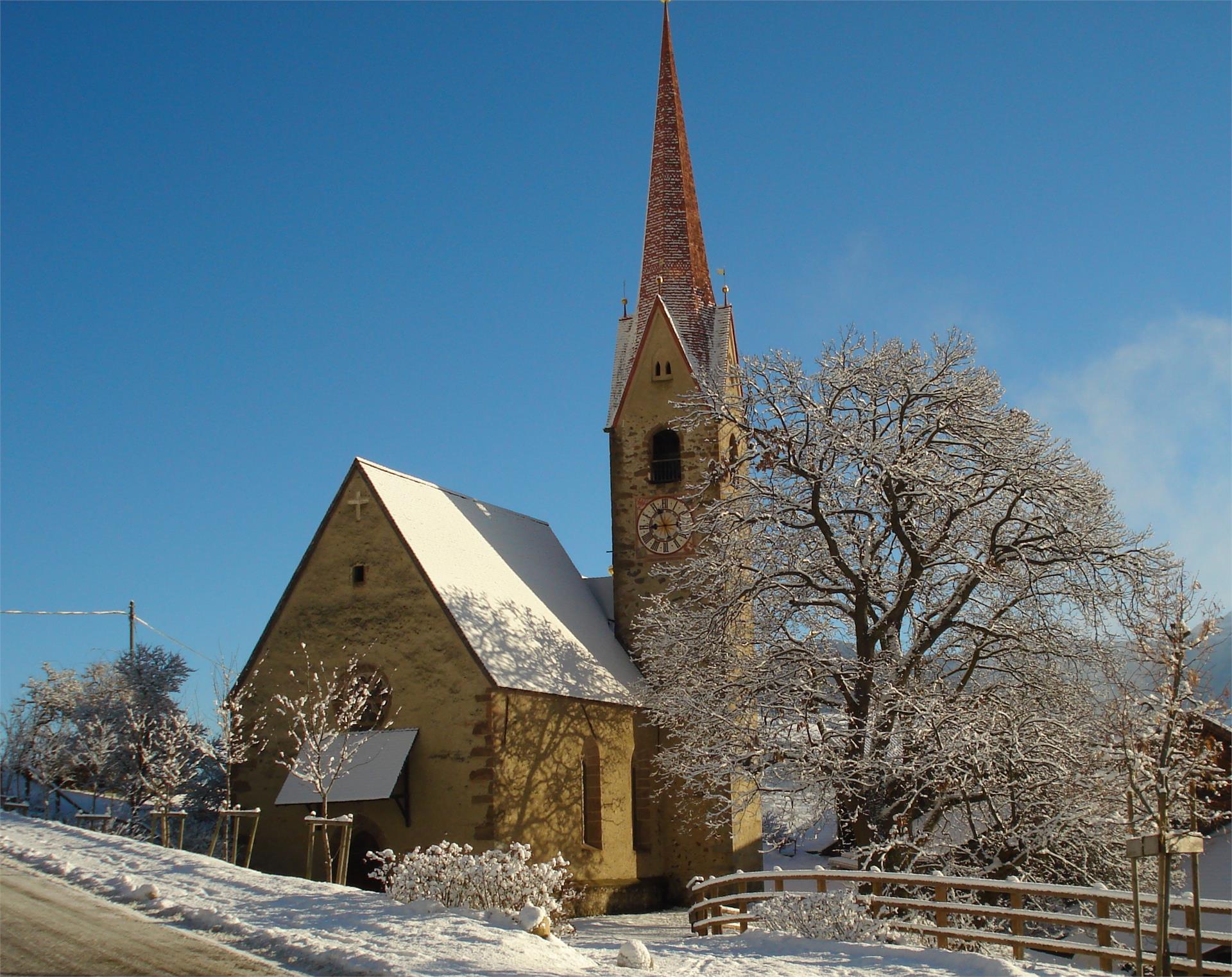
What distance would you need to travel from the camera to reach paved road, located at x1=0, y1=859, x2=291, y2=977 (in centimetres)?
866

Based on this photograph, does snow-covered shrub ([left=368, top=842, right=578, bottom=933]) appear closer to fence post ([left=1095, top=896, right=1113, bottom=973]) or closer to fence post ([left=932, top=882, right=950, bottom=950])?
fence post ([left=932, top=882, right=950, bottom=950])

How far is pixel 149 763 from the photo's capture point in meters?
23.4

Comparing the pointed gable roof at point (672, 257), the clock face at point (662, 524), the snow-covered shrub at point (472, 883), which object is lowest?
the snow-covered shrub at point (472, 883)

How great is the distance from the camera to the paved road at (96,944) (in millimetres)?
8664

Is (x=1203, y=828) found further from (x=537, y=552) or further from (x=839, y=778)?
(x=537, y=552)

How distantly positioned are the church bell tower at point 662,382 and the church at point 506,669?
51 millimetres

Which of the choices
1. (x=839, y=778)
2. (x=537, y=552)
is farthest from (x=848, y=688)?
(x=537, y=552)

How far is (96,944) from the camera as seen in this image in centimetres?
941

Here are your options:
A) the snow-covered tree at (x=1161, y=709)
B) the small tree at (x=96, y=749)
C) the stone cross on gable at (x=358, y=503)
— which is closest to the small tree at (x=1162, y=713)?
the snow-covered tree at (x=1161, y=709)

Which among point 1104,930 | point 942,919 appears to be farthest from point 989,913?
point 1104,930

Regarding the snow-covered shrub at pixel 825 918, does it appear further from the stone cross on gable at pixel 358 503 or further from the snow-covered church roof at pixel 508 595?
the stone cross on gable at pixel 358 503

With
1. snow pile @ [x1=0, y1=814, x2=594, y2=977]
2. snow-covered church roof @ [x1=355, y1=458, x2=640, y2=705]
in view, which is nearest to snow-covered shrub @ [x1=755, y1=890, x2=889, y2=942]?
snow pile @ [x1=0, y1=814, x2=594, y2=977]

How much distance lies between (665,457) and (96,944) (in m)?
19.4

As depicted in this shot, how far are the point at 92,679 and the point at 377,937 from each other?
2215 cm
